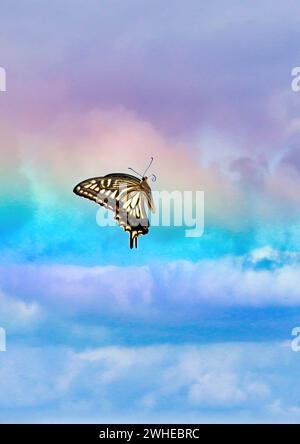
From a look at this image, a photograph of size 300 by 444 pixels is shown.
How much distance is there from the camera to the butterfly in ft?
82.6

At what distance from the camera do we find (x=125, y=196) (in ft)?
87.2

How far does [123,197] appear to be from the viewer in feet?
87.4

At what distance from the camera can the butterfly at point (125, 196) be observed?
25.2 m

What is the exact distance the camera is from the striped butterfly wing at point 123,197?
25203 millimetres

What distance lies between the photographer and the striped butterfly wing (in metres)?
25.2

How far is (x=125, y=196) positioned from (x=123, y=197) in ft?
0.31
